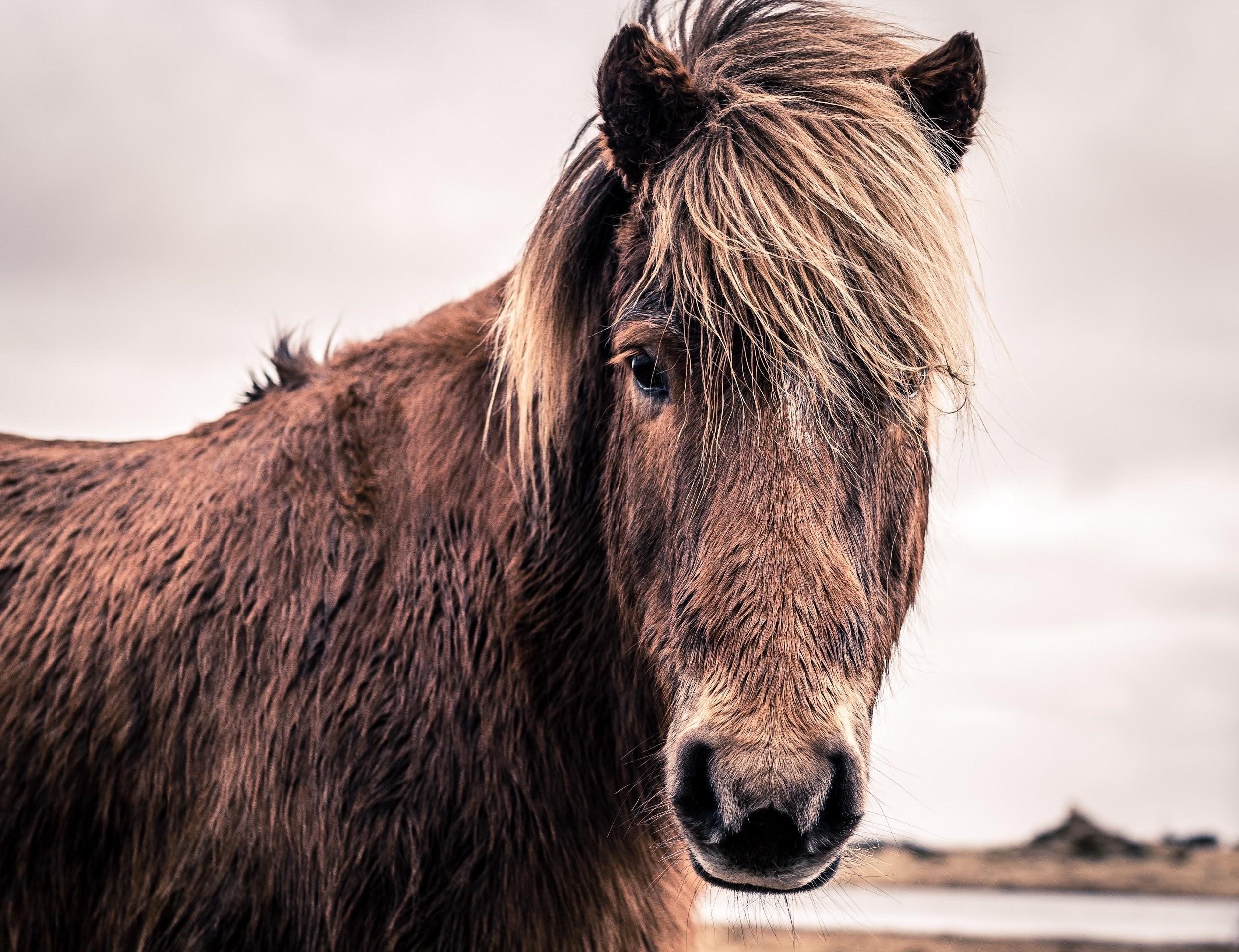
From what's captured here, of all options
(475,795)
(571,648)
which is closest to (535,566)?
(571,648)

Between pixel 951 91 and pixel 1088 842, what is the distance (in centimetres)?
1168

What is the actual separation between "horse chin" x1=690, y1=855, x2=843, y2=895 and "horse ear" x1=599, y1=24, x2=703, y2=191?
1.78 metres

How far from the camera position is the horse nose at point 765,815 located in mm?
1874

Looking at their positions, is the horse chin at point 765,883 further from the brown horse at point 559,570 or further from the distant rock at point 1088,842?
the distant rock at point 1088,842

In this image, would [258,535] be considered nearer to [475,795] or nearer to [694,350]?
[475,795]

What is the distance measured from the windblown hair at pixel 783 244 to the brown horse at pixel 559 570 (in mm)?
10

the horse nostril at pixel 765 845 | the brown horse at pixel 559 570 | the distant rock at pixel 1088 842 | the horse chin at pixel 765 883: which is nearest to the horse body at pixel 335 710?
the brown horse at pixel 559 570

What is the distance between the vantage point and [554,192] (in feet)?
9.93

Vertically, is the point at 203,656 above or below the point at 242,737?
above

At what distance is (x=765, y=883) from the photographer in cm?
200

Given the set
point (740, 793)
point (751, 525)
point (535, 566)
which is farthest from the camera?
point (535, 566)

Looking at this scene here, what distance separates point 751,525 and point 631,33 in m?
1.30

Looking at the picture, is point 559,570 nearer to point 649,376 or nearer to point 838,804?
point 649,376

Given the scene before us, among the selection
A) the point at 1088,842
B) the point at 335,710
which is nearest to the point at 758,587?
the point at 335,710
